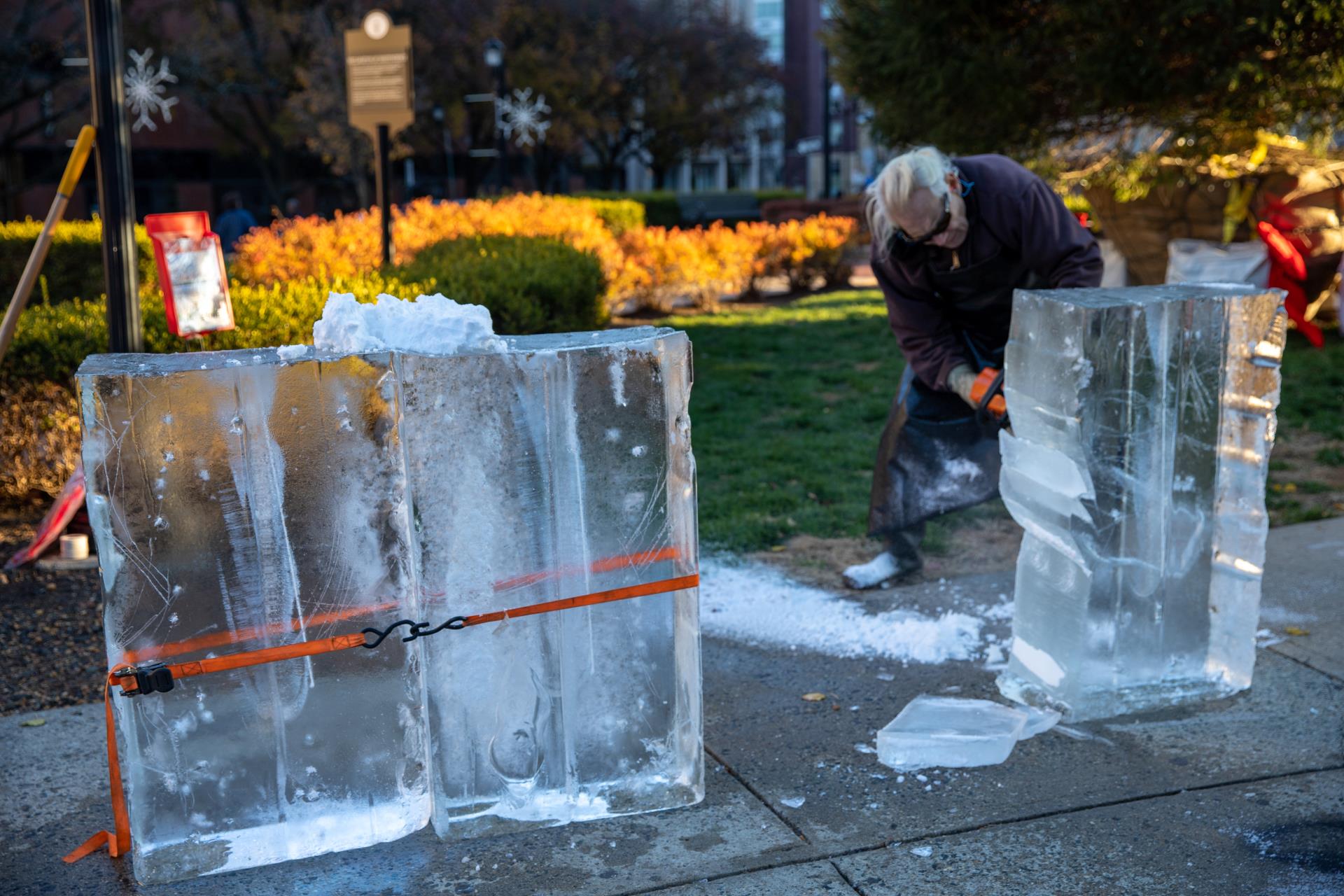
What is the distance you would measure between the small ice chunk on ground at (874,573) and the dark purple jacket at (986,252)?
727 millimetres

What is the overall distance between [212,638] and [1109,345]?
7.25 feet

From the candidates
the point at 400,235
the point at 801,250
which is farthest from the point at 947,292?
the point at 801,250

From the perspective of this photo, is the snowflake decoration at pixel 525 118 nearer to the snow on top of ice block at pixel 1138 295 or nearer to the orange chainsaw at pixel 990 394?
the orange chainsaw at pixel 990 394

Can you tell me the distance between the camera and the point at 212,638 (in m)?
2.55

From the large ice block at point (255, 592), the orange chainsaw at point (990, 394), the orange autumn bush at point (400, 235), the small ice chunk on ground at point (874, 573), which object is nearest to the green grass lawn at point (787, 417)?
the small ice chunk on ground at point (874, 573)

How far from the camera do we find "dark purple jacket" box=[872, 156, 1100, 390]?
3.93 m

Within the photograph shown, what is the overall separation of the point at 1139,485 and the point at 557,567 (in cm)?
156

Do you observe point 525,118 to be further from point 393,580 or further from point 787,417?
point 393,580

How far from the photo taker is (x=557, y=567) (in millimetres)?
2734

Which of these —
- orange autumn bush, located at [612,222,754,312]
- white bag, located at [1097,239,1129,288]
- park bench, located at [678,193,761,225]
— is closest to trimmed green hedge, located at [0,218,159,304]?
orange autumn bush, located at [612,222,754,312]

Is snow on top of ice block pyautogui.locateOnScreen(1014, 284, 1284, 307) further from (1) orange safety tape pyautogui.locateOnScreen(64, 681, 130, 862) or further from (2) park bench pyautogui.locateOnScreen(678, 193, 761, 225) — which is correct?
(2) park bench pyautogui.locateOnScreen(678, 193, 761, 225)

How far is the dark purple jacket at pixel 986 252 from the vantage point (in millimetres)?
3926

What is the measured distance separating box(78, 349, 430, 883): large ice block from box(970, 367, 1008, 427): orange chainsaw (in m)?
1.93

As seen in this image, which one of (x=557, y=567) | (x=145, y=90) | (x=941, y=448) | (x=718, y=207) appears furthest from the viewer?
(x=718, y=207)
